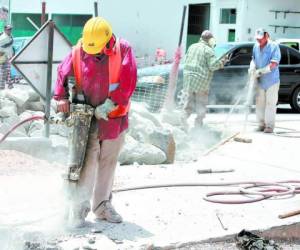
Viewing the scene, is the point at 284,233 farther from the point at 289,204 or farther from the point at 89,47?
the point at 89,47

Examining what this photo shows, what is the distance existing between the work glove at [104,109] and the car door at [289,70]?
1051cm

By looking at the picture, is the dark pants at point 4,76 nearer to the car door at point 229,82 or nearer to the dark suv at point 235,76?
the dark suv at point 235,76

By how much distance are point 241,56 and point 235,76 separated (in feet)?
1.86

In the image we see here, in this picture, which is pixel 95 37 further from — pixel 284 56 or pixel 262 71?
pixel 284 56

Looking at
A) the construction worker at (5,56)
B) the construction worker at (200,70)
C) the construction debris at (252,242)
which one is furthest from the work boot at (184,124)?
the construction debris at (252,242)

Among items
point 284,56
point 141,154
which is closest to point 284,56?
point 284,56

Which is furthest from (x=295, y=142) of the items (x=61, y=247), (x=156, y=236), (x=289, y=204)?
(x=61, y=247)

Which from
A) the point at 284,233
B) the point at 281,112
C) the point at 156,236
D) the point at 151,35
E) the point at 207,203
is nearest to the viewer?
the point at 156,236

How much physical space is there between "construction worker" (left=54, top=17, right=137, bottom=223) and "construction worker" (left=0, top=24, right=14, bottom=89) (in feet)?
25.2

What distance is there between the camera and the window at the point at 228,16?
83.9ft

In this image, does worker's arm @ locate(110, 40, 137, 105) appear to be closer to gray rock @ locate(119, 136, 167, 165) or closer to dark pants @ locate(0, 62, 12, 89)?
gray rock @ locate(119, 136, 167, 165)

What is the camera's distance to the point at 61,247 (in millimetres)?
4656

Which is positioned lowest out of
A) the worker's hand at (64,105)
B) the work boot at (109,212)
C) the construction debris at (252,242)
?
the construction debris at (252,242)

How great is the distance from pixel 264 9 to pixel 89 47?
20934mm
